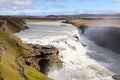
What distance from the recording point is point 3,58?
5859 cm

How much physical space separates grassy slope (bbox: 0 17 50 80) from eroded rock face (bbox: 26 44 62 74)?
2.40 metres

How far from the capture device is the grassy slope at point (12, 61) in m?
49.3

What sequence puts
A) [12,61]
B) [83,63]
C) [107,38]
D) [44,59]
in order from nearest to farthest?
[12,61] < [44,59] < [83,63] < [107,38]

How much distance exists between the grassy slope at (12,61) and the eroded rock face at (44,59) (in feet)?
7.87

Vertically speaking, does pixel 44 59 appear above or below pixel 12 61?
below

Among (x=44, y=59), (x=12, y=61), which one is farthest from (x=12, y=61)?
(x=44, y=59)

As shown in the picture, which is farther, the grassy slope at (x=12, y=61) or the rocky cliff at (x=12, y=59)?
the rocky cliff at (x=12, y=59)

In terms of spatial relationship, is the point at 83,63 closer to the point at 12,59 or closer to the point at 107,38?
the point at 12,59

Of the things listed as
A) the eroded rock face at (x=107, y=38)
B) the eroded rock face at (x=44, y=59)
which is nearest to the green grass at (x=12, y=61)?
the eroded rock face at (x=44, y=59)

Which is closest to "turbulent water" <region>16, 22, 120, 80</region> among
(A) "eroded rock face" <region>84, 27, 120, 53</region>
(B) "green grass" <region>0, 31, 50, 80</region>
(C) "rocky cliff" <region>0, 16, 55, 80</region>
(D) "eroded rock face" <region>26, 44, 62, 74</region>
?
(D) "eroded rock face" <region>26, 44, 62, 74</region>

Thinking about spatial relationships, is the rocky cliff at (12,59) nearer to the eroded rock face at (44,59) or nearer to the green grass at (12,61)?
the green grass at (12,61)

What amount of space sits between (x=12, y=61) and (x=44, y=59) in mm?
12862

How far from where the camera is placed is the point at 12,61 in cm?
6150

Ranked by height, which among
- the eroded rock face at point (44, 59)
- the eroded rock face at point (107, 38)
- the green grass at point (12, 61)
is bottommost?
the eroded rock face at point (107, 38)
